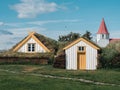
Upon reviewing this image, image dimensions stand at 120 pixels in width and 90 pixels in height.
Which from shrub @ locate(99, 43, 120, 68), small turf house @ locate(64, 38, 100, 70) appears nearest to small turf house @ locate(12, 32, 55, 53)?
small turf house @ locate(64, 38, 100, 70)

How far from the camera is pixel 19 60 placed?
1956 inches

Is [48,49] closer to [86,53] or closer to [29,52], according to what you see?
[29,52]

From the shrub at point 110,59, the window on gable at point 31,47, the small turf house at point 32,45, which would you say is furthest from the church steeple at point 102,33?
the shrub at point 110,59

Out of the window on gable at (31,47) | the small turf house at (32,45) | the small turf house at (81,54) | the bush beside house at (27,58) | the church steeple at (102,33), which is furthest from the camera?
the church steeple at (102,33)

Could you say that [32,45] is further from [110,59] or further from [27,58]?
[110,59]

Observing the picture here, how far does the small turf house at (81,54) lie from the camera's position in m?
42.5

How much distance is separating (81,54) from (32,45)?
1049 cm

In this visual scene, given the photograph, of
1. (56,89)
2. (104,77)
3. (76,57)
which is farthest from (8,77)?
(76,57)

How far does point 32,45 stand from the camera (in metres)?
51.1

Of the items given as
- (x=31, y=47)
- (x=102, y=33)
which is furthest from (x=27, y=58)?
(x=102, y=33)

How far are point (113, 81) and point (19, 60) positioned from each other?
75.7 ft

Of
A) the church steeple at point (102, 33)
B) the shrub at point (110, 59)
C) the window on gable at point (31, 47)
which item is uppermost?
the church steeple at point (102, 33)

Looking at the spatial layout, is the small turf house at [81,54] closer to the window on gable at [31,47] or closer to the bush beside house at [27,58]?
the bush beside house at [27,58]

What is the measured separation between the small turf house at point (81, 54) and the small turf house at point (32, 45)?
312 inches
